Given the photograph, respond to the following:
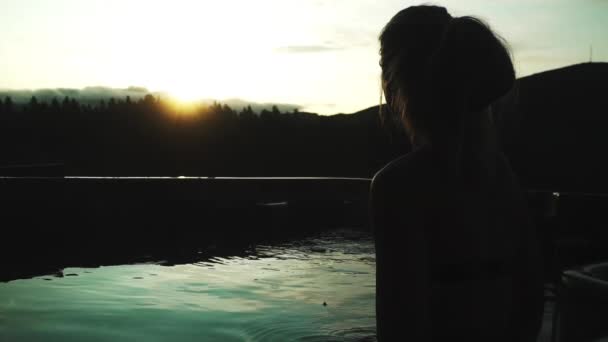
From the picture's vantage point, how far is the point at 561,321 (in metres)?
3.20

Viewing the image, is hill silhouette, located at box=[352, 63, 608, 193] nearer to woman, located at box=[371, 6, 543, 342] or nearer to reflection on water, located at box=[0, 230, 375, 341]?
reflection on water, located at box=[0, 230, 375, 341]

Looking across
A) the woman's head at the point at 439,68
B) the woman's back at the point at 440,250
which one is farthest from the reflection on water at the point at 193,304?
the woman's head at the point at 439,68

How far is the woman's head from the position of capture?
1034 millimetres

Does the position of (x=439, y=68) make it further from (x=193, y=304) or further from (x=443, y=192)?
(x=193, y=304)

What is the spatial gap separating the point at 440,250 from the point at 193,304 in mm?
5902

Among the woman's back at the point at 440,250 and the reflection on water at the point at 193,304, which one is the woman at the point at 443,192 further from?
the reflection on water at the point at 193,304

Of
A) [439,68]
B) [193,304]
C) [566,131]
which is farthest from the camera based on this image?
[566,131]

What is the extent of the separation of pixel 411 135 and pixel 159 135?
8974 centimetres

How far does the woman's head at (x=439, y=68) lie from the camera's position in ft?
3.39

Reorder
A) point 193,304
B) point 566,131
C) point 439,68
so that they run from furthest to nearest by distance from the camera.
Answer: point 566,131 → point 193,304 → point 439,68

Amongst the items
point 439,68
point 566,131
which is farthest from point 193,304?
point 566,131

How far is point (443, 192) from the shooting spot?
1046 mm

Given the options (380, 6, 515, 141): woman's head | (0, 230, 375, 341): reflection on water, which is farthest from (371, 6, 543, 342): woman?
(0, 230, 375, 341): reflection on water

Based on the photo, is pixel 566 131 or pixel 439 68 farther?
pixel 566 131
